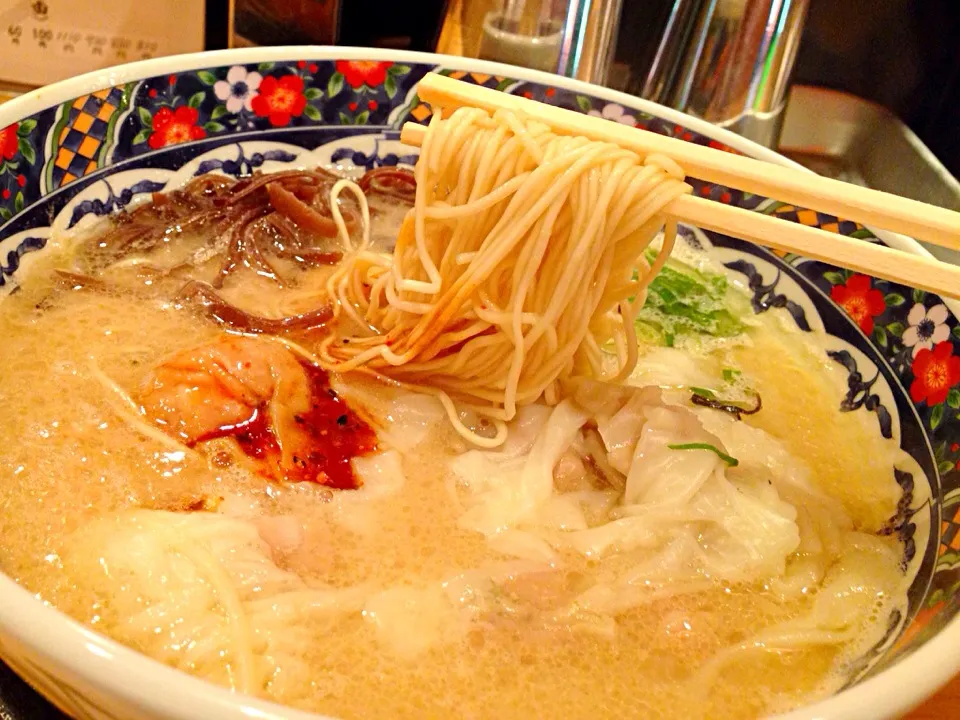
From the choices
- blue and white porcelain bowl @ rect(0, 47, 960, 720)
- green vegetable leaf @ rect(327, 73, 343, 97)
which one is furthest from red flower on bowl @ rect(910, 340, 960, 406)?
green vegetable leaf @ rect(327, 73, 343, 97)

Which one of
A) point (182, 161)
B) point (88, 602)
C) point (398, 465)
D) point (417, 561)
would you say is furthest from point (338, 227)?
point (88, 602)

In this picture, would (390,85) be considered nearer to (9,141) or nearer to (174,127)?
(174,127)

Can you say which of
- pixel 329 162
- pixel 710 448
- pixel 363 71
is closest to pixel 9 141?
pixel 329 162

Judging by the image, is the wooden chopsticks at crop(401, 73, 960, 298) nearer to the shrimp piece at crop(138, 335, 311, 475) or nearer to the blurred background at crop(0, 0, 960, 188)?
the shrimp piece at crop(138, 335, 311, 475)

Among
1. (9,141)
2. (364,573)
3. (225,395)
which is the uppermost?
(9,141)

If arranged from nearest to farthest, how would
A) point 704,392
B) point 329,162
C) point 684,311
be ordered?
point 704,392 < point 684,311 < point 329,162

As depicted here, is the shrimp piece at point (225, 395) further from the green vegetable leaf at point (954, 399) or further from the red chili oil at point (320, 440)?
the green vegetable leaf at point (954, 399)

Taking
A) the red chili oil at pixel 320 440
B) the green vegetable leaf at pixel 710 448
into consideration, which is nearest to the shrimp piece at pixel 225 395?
the red chili oil at pixel 320 440
